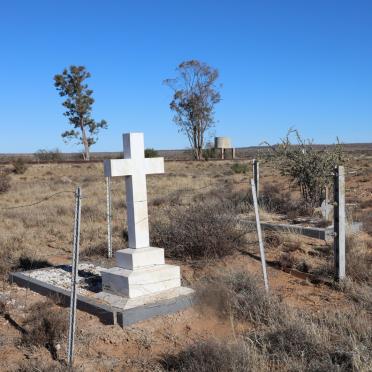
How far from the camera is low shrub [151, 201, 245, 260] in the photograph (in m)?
8.17

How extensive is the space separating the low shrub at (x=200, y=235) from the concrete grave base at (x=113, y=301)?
5.25ft

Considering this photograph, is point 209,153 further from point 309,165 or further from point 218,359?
point 218,359

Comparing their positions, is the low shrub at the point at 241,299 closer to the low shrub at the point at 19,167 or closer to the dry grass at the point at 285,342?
the dry grass at the point at 285,342

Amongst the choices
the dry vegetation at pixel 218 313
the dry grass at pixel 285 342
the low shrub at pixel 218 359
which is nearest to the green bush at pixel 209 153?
the dry vegetation at pixel 218 313

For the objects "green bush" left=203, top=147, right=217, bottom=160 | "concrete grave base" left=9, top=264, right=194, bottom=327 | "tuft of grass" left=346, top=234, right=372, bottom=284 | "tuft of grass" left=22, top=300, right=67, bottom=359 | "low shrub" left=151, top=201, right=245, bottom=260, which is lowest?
"tuft of grass" left=22, top=300, right=67, bottom=359

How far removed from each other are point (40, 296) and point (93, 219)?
21.9 feet

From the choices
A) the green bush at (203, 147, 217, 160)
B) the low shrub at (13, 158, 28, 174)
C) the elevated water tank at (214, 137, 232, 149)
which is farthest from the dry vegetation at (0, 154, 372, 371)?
the elevated water tank at (214, 137, 232, 149)

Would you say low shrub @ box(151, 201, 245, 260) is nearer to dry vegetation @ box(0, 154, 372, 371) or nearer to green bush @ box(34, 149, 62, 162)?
dry vegetation @ box(0, 154, 372, 371)

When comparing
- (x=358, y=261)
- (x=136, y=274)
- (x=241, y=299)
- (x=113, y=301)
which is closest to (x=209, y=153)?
(x=358, y=261)

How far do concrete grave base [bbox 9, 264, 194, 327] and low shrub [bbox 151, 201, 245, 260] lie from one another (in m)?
1.60

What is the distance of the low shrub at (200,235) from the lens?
8.17 meters

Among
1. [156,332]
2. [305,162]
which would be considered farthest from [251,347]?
[305,162]

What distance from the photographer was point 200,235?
322 inches

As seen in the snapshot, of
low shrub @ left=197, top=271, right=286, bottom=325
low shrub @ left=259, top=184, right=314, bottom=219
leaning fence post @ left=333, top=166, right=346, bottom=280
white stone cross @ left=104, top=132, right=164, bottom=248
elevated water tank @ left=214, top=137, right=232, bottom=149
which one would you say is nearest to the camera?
low shrub @ left=197, top=271, right=286, bottom=325
